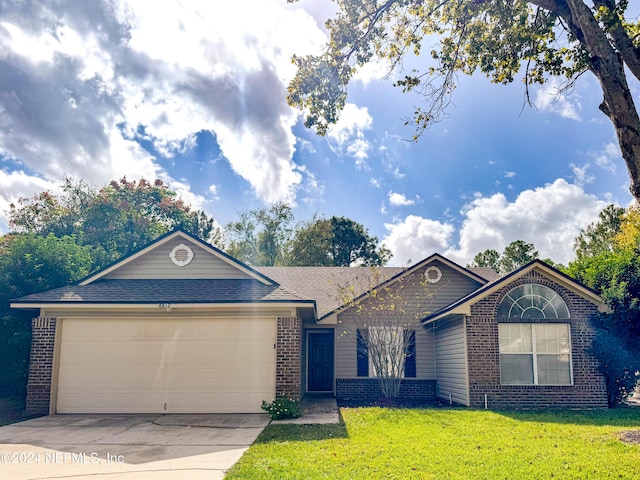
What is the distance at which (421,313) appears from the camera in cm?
1513

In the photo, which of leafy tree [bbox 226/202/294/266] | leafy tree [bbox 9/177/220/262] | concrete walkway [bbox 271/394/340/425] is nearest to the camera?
concrete walkway [bbox 271/394/340/425]

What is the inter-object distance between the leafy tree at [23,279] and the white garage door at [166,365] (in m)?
1.43

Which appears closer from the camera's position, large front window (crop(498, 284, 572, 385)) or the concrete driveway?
the concrete driveway

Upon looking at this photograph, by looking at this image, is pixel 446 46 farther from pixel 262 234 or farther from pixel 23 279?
pixel 262 234

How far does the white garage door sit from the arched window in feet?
19.3

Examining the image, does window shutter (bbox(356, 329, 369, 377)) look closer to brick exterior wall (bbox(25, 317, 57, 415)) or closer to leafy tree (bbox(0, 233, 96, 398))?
brick exterior wall (bbox(25, 317, 57, 415))

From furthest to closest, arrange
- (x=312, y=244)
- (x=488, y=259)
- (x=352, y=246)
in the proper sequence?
(x=488, y=259)
(x=352, y=246)
(x=312, y=244)

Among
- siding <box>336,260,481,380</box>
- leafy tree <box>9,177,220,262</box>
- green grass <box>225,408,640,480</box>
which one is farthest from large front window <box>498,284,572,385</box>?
leafy tree <box>9,177,220,262</box>

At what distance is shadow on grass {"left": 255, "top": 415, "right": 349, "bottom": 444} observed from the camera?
8.05m

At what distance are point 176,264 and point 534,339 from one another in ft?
31.5

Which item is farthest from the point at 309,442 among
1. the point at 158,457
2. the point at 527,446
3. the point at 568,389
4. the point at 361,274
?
the point at 361,274

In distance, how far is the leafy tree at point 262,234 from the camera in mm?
38500

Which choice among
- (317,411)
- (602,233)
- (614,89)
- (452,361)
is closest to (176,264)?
(317,411)

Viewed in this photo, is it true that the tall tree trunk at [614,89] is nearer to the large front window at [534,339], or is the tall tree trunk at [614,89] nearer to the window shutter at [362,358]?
the large front window at [534,339]
